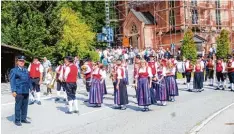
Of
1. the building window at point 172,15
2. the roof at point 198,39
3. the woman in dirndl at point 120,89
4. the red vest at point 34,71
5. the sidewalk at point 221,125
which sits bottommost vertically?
the sidewalk at point 221,125

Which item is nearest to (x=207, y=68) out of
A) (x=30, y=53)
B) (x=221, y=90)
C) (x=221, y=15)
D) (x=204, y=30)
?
(x=221, y=90)

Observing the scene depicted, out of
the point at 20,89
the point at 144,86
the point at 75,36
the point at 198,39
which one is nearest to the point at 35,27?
the point at 75,36

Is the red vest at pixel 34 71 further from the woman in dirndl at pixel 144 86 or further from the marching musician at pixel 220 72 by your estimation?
the marching musician at pixel 220 72

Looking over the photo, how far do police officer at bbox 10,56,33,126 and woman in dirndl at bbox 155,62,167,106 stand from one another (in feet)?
19.8

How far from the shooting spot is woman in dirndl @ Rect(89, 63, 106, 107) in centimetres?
1576

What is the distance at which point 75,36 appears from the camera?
1889 inches

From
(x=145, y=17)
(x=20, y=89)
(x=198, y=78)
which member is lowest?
(x=198, y=78)

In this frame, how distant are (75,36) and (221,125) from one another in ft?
123

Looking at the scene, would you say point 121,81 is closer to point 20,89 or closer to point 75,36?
point 20,89

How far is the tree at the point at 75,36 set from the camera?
150 feet

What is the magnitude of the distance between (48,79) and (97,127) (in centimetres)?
906

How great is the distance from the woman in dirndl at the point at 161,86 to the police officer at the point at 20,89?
19.8 ft

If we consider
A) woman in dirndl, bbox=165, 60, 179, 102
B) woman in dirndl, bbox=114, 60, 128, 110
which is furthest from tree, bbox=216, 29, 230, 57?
woman in dirndl, bbox=114, 60, 128, 110

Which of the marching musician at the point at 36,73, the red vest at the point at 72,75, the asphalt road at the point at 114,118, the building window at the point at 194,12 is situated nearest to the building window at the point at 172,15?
the building window at the point at 194,12
